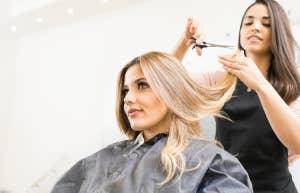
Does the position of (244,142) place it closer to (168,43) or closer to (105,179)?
(105,179)

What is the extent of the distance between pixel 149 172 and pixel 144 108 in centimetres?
22

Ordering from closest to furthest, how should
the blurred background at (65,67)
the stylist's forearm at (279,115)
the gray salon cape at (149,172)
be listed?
the gray salon cape at (149,172) → the stylist's forearm at (279,115) → the blurred background at (65,67)

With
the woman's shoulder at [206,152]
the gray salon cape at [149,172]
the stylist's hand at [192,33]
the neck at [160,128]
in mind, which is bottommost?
the gray salon cape at [149,172]

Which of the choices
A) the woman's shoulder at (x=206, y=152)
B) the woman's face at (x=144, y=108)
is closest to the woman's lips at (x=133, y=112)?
the woman's face at (x=144, y=108)

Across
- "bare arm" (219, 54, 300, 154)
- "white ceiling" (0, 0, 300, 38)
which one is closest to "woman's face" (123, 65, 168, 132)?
"bare arm" (219, 54, 300, 154)

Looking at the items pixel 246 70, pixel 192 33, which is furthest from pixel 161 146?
pixel 192 33

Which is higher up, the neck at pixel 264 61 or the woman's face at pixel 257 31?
the woman's face at pixel 257 31

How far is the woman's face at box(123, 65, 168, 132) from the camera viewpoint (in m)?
1.30

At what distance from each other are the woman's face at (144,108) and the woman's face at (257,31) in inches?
17.0

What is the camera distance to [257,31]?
4.80 feet

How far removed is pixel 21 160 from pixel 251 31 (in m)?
1.37

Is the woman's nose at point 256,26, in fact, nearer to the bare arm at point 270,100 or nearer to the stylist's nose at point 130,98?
the bare arm at point 270,100

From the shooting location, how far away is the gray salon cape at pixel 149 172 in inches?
43.6

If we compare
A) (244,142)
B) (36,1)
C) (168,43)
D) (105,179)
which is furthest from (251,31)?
(36,1)
